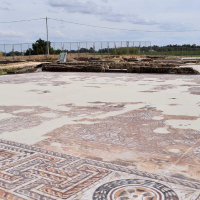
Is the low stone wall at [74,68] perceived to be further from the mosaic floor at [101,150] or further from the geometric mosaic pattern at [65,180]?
the geometric mosaic pattern at [65,180]

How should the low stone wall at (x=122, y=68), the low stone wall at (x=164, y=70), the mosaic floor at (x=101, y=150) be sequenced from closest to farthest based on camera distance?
the mosaic floor at (x=101, y=150) → the low stone wall at (x=164, y=70) → the low stone wall at (x=122, y=68)

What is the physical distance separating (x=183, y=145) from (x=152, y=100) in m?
3.38

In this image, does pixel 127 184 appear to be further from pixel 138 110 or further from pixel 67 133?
pixel 138 110

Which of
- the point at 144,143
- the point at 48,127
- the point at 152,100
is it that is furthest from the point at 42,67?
the point at 144,143

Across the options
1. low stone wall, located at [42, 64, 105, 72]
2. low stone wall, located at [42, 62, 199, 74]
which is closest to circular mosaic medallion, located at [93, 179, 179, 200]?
low stone wall, located at [42, 62, 199, 74]

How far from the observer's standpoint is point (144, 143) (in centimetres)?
407

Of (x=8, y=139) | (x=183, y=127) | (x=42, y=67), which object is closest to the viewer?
(x=8, y=139)

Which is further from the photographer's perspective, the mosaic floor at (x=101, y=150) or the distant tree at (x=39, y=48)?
the distant tree at (x=39, y=48)

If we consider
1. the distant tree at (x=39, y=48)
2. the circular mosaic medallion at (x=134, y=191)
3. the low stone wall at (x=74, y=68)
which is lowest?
the circular mosaic medallion at (x=134, y=191)

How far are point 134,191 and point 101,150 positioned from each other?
110 cm

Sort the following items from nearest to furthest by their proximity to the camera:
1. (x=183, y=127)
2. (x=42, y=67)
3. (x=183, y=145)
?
1. (x=183, y=145)
2. (x=183, y=127)
3. (x=42, y=67)

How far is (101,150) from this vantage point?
12.5ft

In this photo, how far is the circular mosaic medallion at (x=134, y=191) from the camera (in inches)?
105

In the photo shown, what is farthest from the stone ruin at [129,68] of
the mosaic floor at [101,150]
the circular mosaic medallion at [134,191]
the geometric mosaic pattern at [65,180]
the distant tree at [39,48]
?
the distant tree at [39,48]
